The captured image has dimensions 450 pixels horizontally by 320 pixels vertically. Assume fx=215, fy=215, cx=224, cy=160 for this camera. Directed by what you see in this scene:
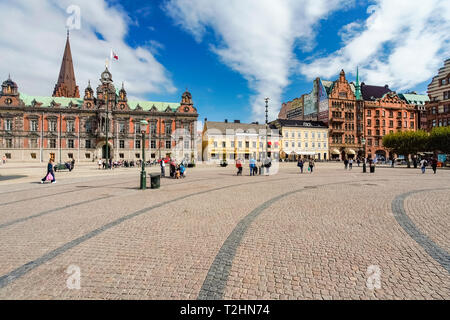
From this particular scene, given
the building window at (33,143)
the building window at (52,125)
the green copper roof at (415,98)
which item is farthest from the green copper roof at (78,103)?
the green copper roof at (415,98)

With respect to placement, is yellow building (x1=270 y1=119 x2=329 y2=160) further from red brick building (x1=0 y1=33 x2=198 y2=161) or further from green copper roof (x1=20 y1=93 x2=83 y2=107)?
green copper roof (x1=20 y1=93 x2=83 y2=107)

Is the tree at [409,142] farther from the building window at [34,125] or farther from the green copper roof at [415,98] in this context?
the building window at [34,125]

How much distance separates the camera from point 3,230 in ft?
17.4

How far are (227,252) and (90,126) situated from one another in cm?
5650

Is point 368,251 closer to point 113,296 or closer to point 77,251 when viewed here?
point 113,296

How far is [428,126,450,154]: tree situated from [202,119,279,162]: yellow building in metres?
27.9

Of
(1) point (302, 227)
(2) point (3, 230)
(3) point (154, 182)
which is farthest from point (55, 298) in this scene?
(3) point (154, 182)

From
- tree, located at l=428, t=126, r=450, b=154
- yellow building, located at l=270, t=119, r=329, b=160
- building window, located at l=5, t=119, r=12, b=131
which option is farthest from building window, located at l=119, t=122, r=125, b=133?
tree, located at l=428, t=126, r=450, b=154

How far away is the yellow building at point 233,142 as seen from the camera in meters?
52.7

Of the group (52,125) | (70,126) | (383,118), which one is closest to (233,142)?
(70,126)

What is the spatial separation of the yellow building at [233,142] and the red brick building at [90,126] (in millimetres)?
4133

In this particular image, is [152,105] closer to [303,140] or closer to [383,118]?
[303,140]

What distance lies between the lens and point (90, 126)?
164 ft
